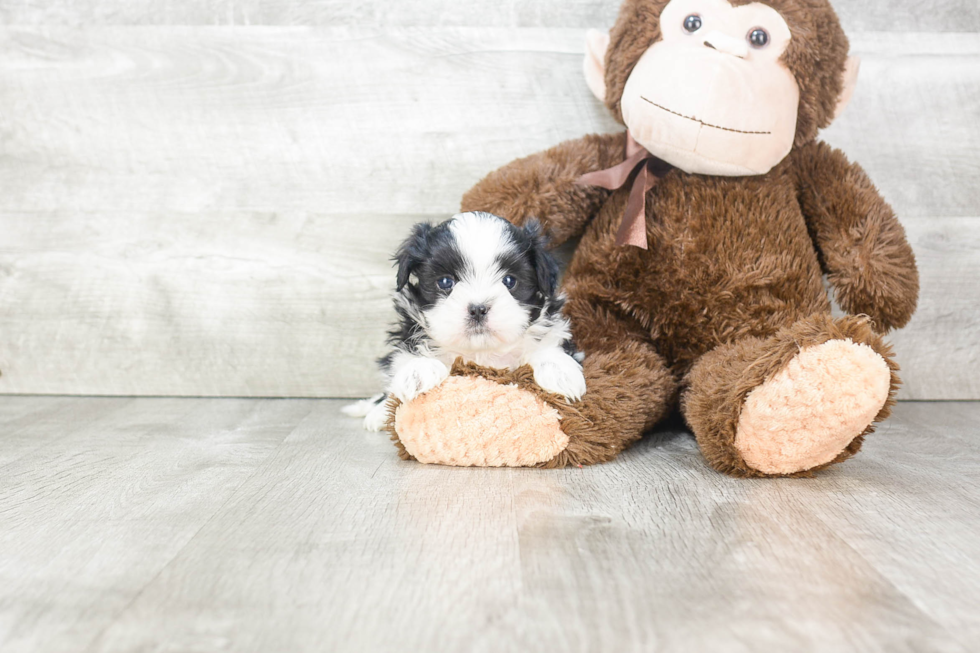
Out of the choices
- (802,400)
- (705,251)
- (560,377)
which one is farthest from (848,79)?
(560,377)

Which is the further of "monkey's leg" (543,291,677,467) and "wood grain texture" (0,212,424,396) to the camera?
"wood grain texture" (0,212,424,396)

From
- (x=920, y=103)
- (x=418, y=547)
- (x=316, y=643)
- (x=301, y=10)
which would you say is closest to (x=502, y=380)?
(x=418, y=547)

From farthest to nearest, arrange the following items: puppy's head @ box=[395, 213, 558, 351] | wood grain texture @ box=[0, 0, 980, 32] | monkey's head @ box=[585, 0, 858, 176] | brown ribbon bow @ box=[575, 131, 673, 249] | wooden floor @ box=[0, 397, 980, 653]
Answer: wood grain texture @ box=[0, 0, 980, 32] < brown ribbon bow @ box=[575, 131, 673, 249] < monkey's head @ box=[585, 0, 858, 176] < puppy's head @ box=[395, 213, 558, 351] < wooden floor @ box=[0, 397, 980, 653]

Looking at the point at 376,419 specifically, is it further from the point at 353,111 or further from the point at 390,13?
the point at 390,13

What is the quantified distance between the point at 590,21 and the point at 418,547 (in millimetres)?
1417

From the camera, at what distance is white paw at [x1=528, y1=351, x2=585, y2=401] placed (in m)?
1.34

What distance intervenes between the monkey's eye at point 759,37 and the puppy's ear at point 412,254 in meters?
0.73

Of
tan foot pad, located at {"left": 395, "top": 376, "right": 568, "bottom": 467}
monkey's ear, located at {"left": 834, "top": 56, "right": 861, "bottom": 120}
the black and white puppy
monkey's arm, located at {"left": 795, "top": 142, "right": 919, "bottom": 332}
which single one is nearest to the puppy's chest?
the black and white puppy

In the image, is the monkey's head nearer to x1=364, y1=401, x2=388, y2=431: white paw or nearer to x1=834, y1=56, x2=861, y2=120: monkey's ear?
x1=834, y1=56, x2=861, y2=120: monkey's ear

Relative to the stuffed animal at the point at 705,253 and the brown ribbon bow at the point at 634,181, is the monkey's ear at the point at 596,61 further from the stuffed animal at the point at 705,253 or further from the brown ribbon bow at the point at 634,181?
the brown ribbon bow at the point at 634,181

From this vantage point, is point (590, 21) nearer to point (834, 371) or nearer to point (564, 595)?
point (834, 371)

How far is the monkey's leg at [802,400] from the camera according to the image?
1190 millimetres

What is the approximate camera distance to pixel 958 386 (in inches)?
77.7

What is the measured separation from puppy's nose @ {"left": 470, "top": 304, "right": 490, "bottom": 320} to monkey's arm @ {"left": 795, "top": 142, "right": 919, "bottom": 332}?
0.77 meters
